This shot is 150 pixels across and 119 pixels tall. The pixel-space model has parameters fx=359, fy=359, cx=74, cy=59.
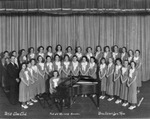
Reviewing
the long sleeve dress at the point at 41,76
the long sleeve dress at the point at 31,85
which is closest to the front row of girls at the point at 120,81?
the long sleeve dress at the point at 41,76

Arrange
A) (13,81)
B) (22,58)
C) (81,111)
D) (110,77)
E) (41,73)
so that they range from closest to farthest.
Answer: (81,111)
(13,81)
(110,77)
(41,73)
(22,58)

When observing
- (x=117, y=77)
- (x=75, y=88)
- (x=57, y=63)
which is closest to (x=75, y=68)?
(x=57, y=63)

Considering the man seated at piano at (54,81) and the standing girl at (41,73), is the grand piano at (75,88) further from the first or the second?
the standing girl at (41,73)

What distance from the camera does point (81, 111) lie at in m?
8.78

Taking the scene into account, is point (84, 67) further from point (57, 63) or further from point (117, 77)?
point (117, 77)

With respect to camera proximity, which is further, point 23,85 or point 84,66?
point 84,66

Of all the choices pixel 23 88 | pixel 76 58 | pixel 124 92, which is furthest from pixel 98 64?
pixel 23 88

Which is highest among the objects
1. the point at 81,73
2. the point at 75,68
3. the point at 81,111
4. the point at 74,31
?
the point at 74,31

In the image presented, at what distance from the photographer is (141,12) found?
1103 centimetres

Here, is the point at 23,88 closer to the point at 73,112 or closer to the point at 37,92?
the point at 37,92

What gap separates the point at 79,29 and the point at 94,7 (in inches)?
51.3

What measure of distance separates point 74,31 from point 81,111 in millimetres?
3680

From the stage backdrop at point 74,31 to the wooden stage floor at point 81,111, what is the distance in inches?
112

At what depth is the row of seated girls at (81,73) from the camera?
8876mm
